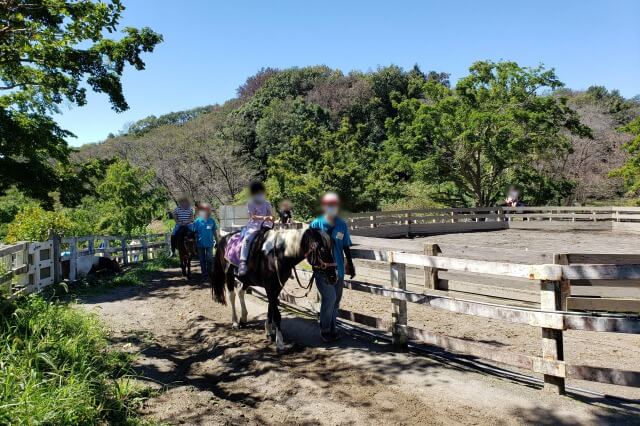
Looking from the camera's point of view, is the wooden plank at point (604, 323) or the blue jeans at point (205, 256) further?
the blue jeans at point (205, 256)

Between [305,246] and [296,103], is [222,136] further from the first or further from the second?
[305,246]

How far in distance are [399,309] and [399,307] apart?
0.09 ft

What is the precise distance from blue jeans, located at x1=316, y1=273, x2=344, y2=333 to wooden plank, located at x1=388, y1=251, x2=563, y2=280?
884 mm

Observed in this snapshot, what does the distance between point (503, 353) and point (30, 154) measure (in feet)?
47.3

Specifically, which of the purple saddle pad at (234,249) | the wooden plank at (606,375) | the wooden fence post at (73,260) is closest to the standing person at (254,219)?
the purple saddle pad at (234,249)

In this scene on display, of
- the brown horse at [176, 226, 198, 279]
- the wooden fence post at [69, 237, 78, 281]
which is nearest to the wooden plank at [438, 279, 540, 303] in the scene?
the brown horse at [176, 226, 198, 279]

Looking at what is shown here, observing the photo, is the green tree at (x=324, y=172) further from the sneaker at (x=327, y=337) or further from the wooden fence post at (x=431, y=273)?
the sneaker at (x=327, y=337)

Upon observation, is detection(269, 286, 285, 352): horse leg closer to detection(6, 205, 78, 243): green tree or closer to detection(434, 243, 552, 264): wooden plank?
detection(434, 243, 552, 264): wooden plank

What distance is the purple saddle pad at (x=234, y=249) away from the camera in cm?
706

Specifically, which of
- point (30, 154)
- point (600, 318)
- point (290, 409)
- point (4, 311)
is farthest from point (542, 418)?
point (30, 154)

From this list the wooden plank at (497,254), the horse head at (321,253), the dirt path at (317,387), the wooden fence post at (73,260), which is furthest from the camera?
the wooden fence post at (73,260)

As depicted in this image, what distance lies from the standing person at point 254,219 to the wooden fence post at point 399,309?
208cm

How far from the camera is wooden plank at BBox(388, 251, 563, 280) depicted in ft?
14.3

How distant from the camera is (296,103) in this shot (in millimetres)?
43625
